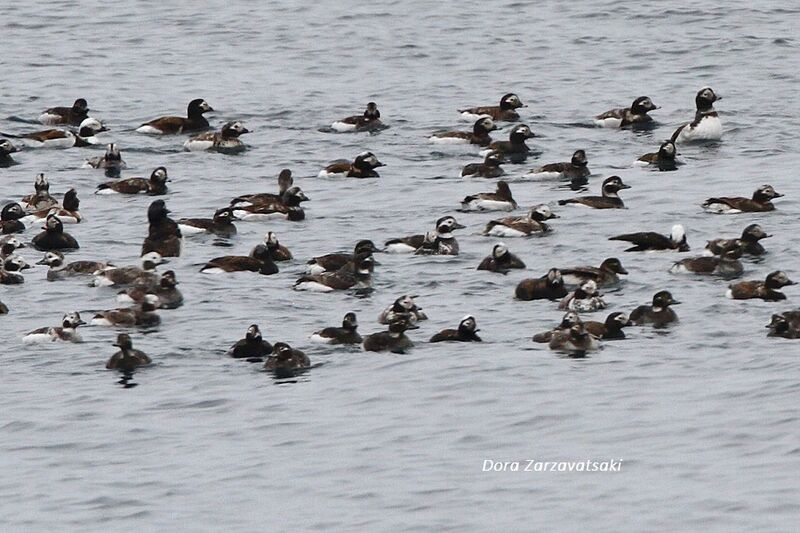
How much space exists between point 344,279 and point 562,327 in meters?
5.15

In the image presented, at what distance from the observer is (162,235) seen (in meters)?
32.6

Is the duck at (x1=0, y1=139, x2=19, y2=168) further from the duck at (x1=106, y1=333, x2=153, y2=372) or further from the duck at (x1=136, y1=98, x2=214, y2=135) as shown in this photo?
the duck at (x1=106, y1=333, x2=153, y2=372)

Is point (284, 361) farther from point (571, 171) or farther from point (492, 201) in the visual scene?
point (571, 171)

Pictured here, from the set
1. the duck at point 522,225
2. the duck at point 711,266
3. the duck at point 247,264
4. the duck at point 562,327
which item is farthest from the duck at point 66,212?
the duck at point 562,327

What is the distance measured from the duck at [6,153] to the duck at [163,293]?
1305 centimetres

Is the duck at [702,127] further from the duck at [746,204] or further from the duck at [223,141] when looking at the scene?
the duck at [223,141]


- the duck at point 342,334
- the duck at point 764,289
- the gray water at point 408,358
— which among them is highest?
the duck at point 764,289

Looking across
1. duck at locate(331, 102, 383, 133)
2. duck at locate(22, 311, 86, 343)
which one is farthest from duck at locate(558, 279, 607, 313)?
duck at locate(331, 102, 383, 133)

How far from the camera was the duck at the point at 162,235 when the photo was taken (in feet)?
106

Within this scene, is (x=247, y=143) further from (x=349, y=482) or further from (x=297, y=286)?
(x=349, y=482)

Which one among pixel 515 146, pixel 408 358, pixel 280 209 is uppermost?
pixel 515 146

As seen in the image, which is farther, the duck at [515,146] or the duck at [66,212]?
the duck at [515,146]

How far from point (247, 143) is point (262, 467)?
23108 millimetres

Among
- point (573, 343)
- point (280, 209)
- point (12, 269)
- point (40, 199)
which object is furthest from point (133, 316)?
point (40, 199)
